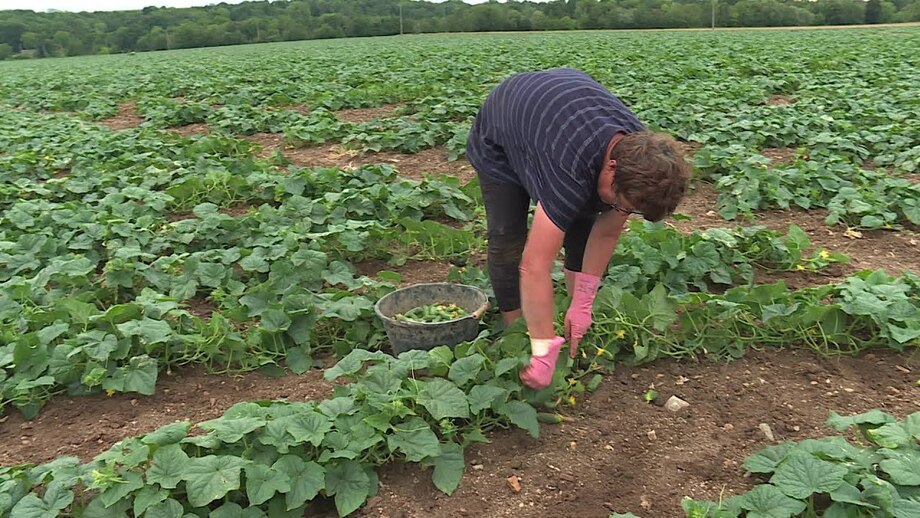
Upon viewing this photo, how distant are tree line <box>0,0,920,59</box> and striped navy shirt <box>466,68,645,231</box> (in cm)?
5662

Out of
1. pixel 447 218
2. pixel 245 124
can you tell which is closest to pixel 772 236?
pixel 447 218

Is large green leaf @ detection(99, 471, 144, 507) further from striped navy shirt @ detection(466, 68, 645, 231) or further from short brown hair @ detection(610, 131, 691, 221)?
short brown hair @ detection(610, 131, 691, 221)

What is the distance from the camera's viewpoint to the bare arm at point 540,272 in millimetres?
2410

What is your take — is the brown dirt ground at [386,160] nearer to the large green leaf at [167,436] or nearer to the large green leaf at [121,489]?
the large green leaf at [167,436]

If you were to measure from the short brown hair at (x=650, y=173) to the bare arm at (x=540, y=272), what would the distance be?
0.91 feet

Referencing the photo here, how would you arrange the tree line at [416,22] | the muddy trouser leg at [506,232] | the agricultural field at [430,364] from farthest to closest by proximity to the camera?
the tree line at [416,22]
the muddy trouser leg at [506,232]
the agricultural field at [430,364]

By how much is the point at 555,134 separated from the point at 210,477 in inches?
64.5

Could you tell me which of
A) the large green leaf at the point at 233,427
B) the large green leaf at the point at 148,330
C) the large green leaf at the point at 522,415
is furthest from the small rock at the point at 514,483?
the large green leaf at the point at 148,330

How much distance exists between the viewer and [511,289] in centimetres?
331

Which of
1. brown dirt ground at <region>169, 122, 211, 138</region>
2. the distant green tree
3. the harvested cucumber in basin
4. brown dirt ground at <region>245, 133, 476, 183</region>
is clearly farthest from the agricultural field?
the distant green tree

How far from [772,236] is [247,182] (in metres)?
4.25

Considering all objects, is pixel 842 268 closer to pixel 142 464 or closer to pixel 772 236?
pixel 772 236

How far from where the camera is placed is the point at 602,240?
9.69 ft

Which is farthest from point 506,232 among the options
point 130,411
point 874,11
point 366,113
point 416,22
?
point 416,22
